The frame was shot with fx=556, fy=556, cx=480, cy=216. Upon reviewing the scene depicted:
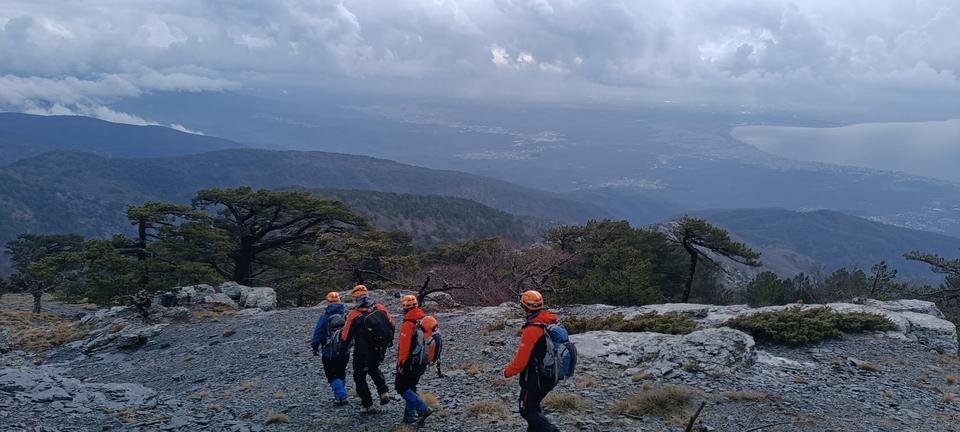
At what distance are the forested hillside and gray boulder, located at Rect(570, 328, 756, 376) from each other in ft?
215

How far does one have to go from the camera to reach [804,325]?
13023 mm

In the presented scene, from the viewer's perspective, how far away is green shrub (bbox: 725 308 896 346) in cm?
1276

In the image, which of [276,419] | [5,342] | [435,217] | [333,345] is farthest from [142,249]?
[435,217]

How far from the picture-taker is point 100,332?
17.8 m

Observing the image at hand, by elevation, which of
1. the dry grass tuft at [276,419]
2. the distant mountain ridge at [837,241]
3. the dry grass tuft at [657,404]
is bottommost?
the distant mountain ridge at [837,241]

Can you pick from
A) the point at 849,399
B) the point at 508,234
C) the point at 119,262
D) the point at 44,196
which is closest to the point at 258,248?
the point at 119,262

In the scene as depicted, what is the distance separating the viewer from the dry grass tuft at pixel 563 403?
28.3 ft

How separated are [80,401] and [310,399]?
3.79 m

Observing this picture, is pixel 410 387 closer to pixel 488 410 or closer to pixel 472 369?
pixel 488 410

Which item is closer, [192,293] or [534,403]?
[534,403]

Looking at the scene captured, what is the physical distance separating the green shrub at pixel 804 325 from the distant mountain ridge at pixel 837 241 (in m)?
137

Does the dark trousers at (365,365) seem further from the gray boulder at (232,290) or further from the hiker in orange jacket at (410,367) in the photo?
the gray boulder at (232,290)

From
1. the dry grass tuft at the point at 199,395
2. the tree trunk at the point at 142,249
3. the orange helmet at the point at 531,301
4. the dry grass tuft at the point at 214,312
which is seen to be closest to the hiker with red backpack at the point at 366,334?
the orange helmet at the point at 531,301

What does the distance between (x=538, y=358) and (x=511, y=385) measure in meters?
3.92
